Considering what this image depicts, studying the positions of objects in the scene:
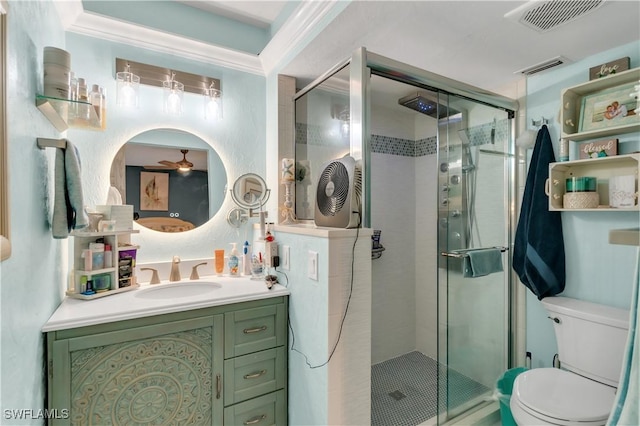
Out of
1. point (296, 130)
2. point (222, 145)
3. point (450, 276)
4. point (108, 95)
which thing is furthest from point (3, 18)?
point (450, 276)

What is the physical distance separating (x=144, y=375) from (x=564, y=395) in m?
1.89

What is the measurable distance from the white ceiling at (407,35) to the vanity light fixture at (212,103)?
21cm

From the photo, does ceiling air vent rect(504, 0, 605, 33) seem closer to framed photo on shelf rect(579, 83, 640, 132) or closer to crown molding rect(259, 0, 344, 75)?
framed photo on shelf rect(579, 83, 640, 132)

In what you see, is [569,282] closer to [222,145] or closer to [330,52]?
[330,52]

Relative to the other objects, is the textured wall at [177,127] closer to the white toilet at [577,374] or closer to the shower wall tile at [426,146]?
the shower wall tile at [426,146]

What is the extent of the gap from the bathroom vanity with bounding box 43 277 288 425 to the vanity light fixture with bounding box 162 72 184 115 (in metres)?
1.07

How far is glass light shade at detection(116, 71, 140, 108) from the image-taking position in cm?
168

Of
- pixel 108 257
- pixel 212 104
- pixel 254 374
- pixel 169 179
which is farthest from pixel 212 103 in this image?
pixel 254 374

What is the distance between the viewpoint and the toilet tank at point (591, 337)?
4.80 feet

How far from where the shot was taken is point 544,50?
1.65m

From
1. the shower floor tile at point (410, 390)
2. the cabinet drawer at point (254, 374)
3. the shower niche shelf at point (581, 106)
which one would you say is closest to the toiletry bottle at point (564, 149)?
the shower niche shelf at point (581, 106)

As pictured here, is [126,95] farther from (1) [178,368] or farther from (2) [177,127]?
(1) [178,368]

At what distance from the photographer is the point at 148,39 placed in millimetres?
1744

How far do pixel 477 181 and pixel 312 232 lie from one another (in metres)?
1.31
